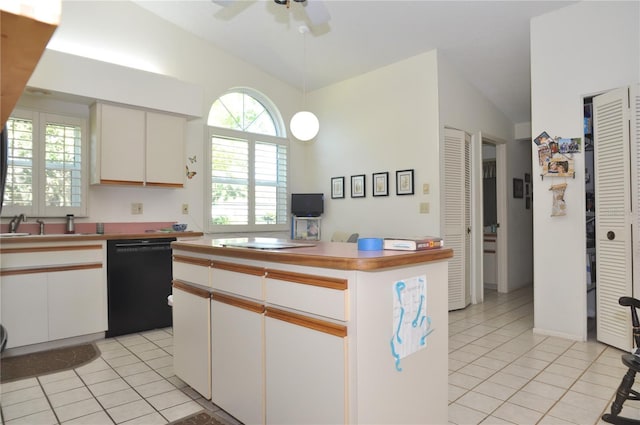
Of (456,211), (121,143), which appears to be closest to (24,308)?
(121,143)

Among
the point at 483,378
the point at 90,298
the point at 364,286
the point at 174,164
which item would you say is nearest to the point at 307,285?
the point at 364,286

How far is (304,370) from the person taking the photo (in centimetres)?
174

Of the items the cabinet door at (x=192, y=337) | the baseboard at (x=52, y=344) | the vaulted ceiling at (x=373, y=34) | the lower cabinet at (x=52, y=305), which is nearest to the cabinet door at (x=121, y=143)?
the lower cabinet at (x=52, y=305)

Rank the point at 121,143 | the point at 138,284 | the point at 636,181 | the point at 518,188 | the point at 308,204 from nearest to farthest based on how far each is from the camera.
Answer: the point at 636,181 → the point at 138,284 → the point at 121,143 → the point at 308,204 → the point at 518,188

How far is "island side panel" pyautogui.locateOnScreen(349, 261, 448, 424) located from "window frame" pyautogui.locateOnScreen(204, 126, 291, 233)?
3.78 metres

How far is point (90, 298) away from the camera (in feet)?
12.3

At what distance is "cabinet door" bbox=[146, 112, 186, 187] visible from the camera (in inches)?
170

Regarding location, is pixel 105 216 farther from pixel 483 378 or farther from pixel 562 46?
pixel 562 46

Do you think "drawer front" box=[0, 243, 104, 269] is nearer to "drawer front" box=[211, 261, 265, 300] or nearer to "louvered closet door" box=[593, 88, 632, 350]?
"drawer front" box=[211, 261, 265, 300]

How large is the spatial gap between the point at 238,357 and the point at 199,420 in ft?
1.68

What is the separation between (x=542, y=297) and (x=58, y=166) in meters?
5.07

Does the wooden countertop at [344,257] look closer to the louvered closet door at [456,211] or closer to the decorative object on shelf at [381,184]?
the louvered closet door at [456,211]

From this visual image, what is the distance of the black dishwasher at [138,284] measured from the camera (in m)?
3.88

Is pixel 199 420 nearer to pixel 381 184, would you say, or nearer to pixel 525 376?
pixel 525 376
